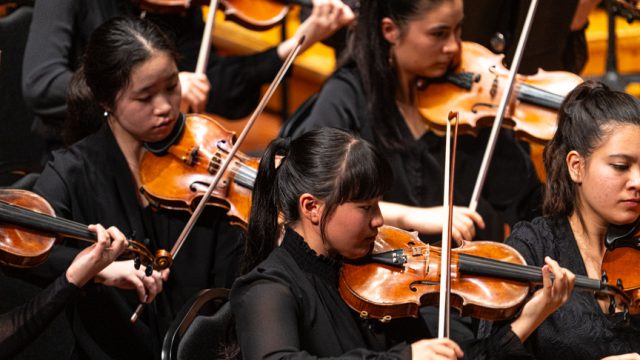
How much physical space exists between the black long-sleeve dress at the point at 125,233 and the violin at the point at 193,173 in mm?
46

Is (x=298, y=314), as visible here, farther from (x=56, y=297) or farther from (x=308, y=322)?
(x=56, y=297)

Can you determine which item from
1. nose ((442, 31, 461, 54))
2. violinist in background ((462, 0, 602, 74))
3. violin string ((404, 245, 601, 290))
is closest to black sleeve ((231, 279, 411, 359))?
violin string ((404, 245, 601, 290))

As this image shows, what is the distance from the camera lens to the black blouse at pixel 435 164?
7.71 ft

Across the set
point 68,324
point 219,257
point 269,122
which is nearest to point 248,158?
point 219,257

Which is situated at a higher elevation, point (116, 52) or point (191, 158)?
point (116, 52)

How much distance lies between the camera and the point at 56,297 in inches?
68.0

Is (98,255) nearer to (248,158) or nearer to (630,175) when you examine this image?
(248,158)

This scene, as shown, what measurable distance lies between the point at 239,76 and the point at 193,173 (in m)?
0.60

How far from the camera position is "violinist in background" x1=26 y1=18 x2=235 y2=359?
1.96 metres

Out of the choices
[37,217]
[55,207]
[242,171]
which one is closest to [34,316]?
[37,217]

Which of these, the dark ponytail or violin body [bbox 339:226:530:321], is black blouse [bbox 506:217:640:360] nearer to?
violin body [bbox 339:226:530:321]

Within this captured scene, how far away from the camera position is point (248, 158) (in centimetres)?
211

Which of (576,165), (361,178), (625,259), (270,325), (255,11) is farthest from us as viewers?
(255,11)

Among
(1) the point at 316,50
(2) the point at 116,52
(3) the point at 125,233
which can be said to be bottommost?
(1) the point at 316,50
